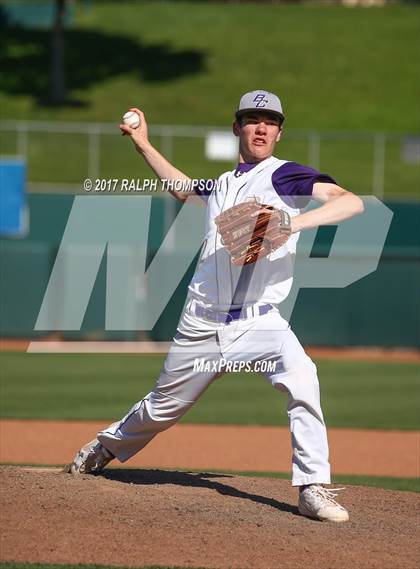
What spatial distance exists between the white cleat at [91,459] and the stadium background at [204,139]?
2730 mm

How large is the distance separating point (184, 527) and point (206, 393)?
818cm

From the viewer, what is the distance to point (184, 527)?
516cm

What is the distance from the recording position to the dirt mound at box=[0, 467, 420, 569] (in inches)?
189

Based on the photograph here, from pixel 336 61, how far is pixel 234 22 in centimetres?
507

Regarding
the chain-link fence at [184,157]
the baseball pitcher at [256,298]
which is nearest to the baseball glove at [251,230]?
the baseball pitcher at [256,298]

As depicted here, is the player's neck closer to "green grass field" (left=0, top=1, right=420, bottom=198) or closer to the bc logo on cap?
the bc logo on cap

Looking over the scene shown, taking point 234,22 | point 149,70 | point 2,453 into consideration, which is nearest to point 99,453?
point 2,453

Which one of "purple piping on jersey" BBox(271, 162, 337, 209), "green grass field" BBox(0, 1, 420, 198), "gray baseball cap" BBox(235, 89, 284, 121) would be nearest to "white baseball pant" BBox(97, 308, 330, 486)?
"purple piping on jersey" BBox(271, 162, 337, 209)

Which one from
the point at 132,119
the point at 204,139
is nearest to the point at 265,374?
the point at 132,119

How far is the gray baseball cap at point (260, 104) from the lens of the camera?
5445 mm

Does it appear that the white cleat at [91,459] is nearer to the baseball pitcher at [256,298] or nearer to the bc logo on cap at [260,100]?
the baseball pitcher at [256,298]

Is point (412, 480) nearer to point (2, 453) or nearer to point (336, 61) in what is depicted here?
point (2, 453)

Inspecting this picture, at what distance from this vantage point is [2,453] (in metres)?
8.91

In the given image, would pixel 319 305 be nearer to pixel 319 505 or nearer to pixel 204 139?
pixel 319 505
